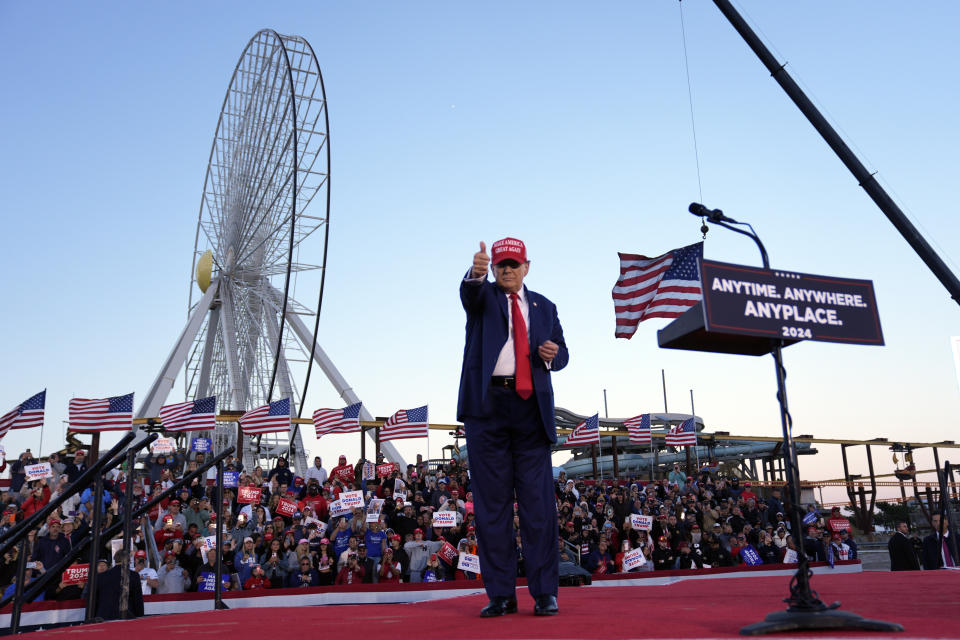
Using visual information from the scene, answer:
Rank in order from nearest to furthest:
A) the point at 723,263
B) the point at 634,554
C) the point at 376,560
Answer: the point at 723,263, the point at 376,560, the point at 634,554

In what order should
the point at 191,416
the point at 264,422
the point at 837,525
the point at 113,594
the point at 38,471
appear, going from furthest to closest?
the point at 264,422 → the point at 191,416 → the point at 837,525 → the point at 38,471 → the point at 113,594

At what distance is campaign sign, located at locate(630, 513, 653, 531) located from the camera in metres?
14.1

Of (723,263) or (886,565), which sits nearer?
(723,263)

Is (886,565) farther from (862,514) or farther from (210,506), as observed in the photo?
(210,506)

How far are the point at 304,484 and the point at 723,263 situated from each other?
46.0 ft

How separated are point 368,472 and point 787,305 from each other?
14.8 m

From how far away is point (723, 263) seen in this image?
3.01 meters

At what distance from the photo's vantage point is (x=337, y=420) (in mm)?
20125

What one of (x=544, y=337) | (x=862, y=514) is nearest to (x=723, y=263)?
(x=544, y=337)

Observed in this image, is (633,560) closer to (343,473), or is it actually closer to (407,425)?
(343,473)

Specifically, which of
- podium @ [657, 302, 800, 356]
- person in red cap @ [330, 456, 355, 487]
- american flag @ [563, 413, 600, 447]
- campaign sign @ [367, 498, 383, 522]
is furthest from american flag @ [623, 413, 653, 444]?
podium @ [657, 302, 800, 356]

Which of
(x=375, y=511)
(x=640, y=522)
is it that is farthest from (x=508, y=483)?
(x=640, y=522)

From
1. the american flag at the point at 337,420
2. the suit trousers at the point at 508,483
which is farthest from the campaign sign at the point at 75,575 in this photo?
the american flag at the point at 337,420

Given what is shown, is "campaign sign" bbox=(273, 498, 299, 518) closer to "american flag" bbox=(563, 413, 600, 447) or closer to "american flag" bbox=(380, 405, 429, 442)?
"american flag" bbox=(380, 405, 429, 442)
